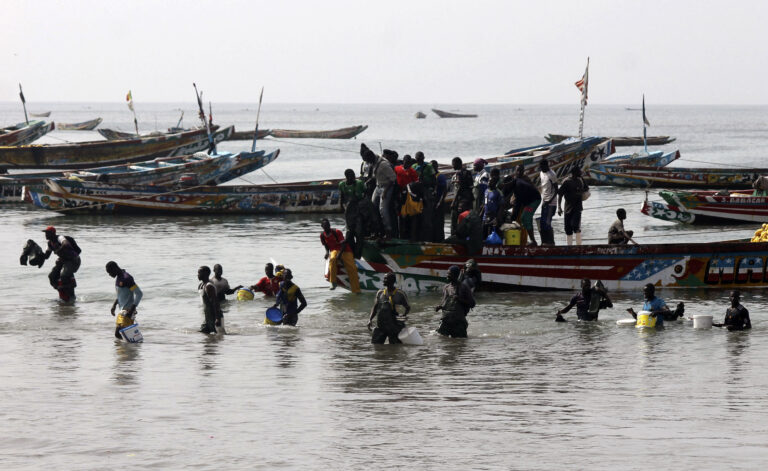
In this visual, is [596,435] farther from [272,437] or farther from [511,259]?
[511,259]

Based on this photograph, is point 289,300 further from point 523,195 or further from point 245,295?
point 523,195

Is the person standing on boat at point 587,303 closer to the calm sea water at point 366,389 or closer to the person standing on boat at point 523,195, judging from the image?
the calm sea water at point 366,389

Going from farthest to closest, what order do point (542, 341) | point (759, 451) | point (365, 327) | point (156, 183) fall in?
point (156, 183) → point (365, 327) → point (542, 341) → point (759, 451)

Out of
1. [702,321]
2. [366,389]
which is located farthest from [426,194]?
[366,389]

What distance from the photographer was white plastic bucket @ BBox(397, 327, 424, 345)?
12.5 metres

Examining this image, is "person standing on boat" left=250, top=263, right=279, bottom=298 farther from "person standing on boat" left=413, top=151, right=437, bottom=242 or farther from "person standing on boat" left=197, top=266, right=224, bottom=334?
"person standing on boat" left=197, top=266, right=224, bottom=334

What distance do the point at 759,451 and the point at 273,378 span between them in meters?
5.13

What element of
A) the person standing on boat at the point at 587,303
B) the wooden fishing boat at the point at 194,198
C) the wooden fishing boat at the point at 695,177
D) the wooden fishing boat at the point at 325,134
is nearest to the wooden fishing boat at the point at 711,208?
the wooden fishing boat at the point at 194,198

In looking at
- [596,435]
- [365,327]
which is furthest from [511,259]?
[596,435]

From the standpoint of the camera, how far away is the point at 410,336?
1255cm

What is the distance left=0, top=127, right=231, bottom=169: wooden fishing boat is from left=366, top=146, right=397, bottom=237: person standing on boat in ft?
96.0

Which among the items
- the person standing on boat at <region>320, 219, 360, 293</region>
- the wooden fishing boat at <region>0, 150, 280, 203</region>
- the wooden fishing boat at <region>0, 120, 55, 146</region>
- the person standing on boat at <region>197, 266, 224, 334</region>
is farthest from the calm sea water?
the wooden fishing boat at <region>0, 120, 55, 146</region>

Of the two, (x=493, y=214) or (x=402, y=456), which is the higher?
(x=493, y=214)

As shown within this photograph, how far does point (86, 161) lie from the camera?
42.8 m
